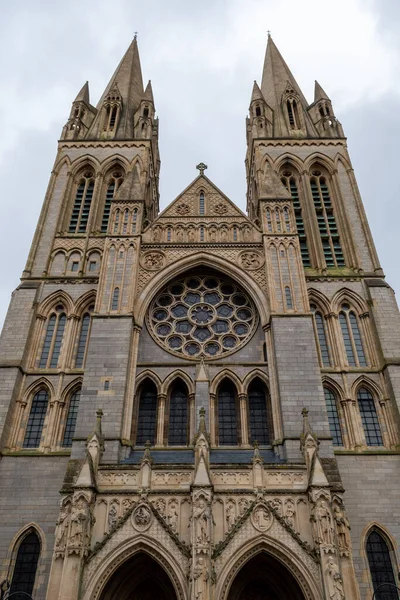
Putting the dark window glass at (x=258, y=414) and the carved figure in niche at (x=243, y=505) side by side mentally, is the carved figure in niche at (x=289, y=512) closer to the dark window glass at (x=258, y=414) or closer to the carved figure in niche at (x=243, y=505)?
the carved figure in niche at (x=243, y=505)

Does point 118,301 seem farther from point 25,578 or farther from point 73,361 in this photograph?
point 25,578

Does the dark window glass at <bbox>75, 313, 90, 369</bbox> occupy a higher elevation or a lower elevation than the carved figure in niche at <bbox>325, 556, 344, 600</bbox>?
higher

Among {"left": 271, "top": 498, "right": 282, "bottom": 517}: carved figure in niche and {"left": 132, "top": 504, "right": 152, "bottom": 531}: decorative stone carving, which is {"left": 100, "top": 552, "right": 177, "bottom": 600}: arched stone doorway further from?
{"left": 271, "top": 498, "right": 282, "bottom": 517}: carved figure in niche

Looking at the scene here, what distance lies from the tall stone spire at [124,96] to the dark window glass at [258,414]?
57.6 ft

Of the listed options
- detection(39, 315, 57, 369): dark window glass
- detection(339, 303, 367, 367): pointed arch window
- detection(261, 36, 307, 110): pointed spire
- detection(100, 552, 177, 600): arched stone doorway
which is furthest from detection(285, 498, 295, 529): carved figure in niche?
detection(261, 36, 307, 110): pointed spire

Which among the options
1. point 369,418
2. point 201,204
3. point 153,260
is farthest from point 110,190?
point 369,418

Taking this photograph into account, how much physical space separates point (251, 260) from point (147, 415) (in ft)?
26.2

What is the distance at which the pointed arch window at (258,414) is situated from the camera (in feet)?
63.0

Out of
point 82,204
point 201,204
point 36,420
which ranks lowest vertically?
point 36,420

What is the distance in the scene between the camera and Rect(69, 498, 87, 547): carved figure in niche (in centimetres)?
1431

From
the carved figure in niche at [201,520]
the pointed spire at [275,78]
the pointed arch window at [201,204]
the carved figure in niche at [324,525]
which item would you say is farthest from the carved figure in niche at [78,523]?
the pointed spire at [275,78]

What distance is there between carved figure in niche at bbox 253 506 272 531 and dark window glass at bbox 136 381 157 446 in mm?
5104

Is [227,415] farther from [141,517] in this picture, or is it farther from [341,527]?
[341,527]

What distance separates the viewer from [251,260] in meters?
23.2
